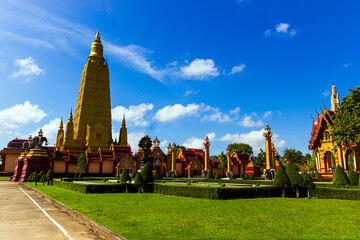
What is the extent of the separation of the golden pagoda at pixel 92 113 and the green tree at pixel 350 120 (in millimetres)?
61662

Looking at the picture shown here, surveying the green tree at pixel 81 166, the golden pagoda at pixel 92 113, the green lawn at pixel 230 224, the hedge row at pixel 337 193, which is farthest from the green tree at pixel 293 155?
the green lawn at pixel 230 224

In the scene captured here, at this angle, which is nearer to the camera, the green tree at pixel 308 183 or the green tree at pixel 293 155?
the green tree at pixel 308 183

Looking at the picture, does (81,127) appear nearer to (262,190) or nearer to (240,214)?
(262,190)

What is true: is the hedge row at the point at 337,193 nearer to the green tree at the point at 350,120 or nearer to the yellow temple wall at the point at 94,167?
the green tree at the point at 350,120

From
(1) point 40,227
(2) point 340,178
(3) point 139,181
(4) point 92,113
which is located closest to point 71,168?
(4) point 92,113

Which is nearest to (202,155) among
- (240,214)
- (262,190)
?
(262,190)

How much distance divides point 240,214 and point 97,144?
69338mm

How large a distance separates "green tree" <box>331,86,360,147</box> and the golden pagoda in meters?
61.7

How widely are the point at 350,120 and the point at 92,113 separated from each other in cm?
6830

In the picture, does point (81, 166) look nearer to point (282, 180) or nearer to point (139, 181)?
point (139, 181)

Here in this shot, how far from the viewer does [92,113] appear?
259 ft

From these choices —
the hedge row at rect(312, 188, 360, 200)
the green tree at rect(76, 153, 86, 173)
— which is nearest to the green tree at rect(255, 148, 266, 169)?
the green tree at rect(76, 153, 86, 173)

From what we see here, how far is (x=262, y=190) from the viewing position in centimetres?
1786

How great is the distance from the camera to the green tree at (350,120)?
2823cm
